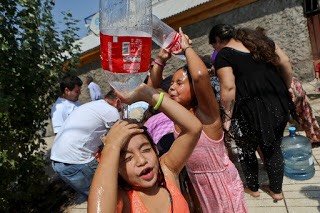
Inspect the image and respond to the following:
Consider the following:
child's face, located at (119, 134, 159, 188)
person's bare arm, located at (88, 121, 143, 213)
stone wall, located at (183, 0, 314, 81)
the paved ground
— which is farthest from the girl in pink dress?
stone wall, located at (183, 0, 314, 81)

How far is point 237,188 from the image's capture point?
2311 mm

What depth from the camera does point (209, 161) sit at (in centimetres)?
226

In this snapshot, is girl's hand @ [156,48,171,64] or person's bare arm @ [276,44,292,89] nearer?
girl's hand @ [156,48,171,64]

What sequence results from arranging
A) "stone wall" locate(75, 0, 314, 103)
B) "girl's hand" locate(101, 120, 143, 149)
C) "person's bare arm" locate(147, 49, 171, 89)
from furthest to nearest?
"stone wall" locate(75, 0, 314, 103) → "person's bare arm" locate(147, 49, 171, 89) → "girl's hand" locate(101, 120, 143, 149)

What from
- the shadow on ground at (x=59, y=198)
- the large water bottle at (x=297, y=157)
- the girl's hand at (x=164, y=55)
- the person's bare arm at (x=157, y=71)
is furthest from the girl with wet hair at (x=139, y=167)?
the shadow on ground at (x=59, y=198)

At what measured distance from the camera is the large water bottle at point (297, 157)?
396cm

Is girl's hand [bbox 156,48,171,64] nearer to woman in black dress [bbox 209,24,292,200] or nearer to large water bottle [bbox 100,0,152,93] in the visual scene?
large water bottle [bbox 100,0,152,93]

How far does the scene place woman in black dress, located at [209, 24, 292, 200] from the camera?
3.09 metres

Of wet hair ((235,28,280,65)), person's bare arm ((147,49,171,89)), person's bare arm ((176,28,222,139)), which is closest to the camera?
person's bare arm ((176,28,222,139))

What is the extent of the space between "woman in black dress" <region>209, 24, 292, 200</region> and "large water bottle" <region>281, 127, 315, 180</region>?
76 centimetres

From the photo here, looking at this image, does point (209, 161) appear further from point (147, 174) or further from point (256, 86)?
→ point (256, 86)

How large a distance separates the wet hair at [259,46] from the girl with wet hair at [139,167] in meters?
1.60

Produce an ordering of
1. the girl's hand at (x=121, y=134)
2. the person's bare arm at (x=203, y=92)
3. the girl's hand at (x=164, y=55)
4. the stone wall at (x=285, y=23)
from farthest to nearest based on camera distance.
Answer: the stone wall at (x=285, y=23) < the girl's hand at (x=164, y=55) < the person's bare arm at (x=203, y=92) < the girl's hand at (x=121, y=134)

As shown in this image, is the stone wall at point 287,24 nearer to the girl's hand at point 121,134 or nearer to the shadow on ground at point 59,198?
the shadow on ground at point 59,198
